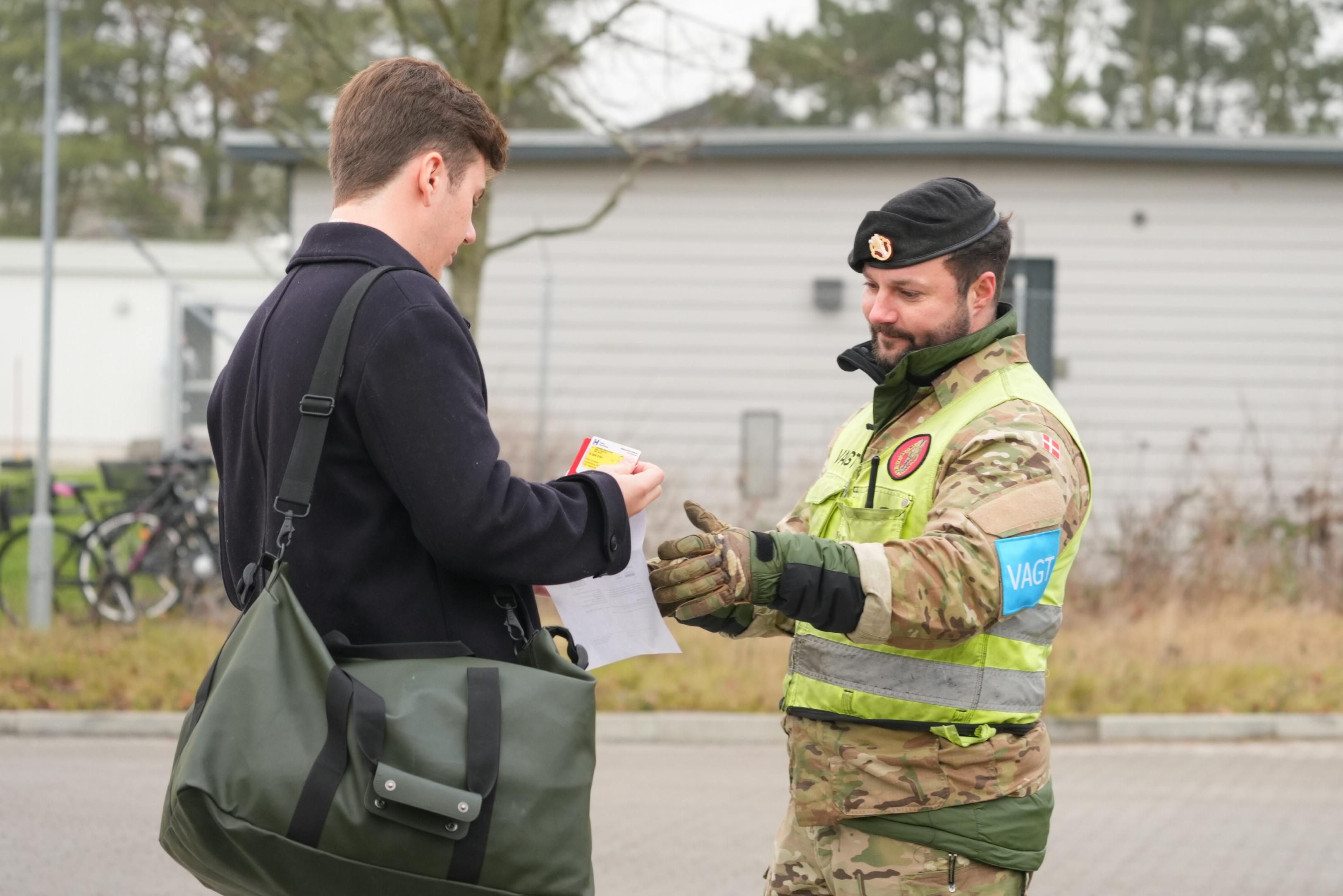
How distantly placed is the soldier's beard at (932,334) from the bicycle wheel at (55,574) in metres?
7.83

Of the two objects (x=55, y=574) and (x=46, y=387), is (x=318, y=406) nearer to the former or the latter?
(x=46, y=387)

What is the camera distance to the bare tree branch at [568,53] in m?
9.06

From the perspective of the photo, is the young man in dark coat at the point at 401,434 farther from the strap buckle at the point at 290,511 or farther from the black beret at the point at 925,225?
the black beret at the point at 925,225

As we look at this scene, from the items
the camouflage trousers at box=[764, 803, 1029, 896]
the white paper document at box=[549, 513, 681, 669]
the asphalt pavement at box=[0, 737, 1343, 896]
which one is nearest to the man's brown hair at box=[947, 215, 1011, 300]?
the white paper document at box=[549, 513, 681, 669]

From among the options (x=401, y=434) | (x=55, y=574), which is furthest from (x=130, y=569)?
(x=401, y=434)

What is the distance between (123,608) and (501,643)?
329 inches

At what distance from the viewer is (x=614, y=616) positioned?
2.46 meters

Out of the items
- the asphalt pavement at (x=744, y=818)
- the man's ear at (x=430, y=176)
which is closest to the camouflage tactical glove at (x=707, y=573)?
the man's ear at (x=430, y=176)

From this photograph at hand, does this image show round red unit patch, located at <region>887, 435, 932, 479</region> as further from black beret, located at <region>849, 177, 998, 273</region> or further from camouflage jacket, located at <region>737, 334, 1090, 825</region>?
black beret, located at <region>849, 177, 998, 273</region>

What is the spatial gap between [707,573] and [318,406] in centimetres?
71

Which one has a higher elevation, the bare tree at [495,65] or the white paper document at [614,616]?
the bare tree at [495,65]

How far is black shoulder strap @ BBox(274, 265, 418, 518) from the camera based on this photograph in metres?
1.94

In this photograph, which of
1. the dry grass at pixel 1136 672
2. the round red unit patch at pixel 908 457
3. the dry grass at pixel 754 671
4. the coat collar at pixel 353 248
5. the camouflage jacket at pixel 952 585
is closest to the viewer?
the coat collar at pixel 353 248

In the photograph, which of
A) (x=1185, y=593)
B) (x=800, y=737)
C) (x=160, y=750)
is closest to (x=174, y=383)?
(x=160, y=750)
